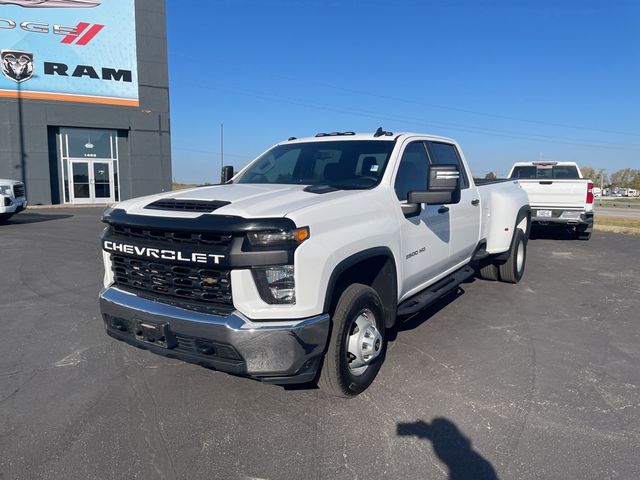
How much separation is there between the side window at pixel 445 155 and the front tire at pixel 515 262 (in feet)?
5.72

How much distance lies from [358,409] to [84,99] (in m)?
26.6

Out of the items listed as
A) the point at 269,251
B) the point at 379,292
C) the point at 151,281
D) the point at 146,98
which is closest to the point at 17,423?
the point at 151,281

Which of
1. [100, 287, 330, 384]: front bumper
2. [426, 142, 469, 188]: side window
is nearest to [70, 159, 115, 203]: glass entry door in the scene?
[426, 142, 469, 188]: side window

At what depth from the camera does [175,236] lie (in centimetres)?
314

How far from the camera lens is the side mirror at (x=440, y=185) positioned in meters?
3.87

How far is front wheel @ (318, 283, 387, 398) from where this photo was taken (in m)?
3.31

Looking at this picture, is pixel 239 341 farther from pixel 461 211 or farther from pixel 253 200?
pixel 461 211

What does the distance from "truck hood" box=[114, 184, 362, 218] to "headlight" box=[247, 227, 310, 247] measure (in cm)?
12

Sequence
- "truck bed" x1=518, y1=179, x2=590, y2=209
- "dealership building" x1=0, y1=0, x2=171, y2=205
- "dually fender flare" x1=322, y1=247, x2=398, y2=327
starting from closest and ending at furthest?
"dually fender flare" x1=322, y1=247, x2=398, y2=327, "truck bed" x1=518, y1=179, x2=590, y2=209, "dealership building" x1=0, y1=0, x2=171, y2=205

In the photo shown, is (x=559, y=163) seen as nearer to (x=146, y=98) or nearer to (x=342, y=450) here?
(x=342, y=450)

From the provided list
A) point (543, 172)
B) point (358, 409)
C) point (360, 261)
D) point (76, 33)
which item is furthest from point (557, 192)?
point (76, 33)

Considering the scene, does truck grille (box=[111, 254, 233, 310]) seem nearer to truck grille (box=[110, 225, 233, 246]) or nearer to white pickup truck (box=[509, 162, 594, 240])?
truck grille (box=[110, 225, 233, 246])

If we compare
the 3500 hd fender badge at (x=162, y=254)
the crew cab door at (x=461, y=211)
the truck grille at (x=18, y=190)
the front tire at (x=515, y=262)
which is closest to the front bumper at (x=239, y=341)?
the 3500 hd fender badge at (x=162, y=254)

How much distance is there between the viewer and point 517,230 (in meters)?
7.02
